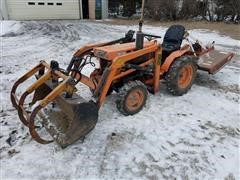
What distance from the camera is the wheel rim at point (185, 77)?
4777 millimetres

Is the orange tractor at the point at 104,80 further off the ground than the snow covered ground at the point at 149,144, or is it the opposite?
the orange tractor at the point at 104,80

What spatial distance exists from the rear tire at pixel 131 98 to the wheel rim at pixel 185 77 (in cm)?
102

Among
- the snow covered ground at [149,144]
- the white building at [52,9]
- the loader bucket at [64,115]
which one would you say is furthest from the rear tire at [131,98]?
the white building at [52,9]

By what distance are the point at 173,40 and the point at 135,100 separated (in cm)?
163

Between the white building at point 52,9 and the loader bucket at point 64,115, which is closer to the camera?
the loader bucket at point 64,115

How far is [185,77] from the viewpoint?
16.1 feet

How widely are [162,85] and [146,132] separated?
1.75 m

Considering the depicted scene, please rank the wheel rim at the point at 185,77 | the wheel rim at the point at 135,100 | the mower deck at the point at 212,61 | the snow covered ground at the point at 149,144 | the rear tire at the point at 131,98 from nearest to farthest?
the snow covered ground at the point at 149,144
the rear tire at the point at 131,98
the wheel rim at the point at 135,100
the wheel rim at the point at 185,77
the mower deck at the point at 212,61

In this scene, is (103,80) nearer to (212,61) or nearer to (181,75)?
(181,75)

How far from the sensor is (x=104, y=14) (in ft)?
62.1

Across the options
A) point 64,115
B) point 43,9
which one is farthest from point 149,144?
point 43,9

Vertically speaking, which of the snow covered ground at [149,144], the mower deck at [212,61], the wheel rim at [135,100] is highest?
the mower deck at [212,61]

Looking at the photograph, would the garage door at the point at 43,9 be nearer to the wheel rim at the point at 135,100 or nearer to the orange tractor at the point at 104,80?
the orange tractor at the point at 104,80

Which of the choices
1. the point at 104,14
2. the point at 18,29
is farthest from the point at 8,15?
the point at 104,14
